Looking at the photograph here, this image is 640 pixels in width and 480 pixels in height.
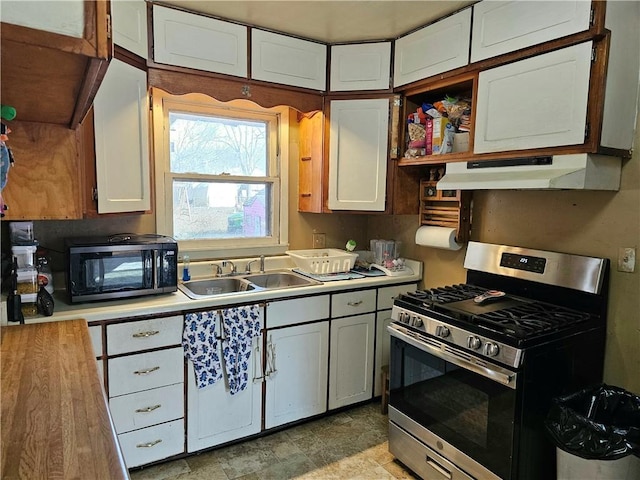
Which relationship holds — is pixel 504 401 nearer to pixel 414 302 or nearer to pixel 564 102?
pixel 414 302

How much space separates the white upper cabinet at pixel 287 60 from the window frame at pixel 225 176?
0.82 feet

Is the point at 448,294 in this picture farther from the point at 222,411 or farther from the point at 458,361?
the point at 222,411

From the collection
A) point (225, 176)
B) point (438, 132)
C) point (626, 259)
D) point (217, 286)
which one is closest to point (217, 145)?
point (225, 176)

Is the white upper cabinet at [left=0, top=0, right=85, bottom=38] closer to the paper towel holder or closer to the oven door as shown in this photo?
the oven door

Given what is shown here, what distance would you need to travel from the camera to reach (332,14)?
235 centimetres

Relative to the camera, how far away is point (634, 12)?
183 centimetres

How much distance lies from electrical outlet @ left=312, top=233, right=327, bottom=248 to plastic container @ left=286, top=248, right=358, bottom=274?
18 cm

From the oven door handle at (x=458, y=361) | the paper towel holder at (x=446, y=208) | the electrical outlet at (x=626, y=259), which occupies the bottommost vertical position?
the oven door handle at (x=458, y=361)

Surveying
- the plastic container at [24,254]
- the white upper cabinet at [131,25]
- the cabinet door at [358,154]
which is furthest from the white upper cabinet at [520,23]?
the plastic container at [24,254]

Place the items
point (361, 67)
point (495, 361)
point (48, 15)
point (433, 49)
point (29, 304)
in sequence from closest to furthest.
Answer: point (48, 15) → point (495, 361) → point (29, 304) → point (433, 49) → point (361, 67)

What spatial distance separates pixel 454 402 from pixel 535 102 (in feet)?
4.77

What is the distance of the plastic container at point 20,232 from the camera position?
6.31ft

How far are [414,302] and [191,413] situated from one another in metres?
1.32

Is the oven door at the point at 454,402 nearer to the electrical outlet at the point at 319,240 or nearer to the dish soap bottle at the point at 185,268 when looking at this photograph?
the electrical outlet at the point at 319,240
